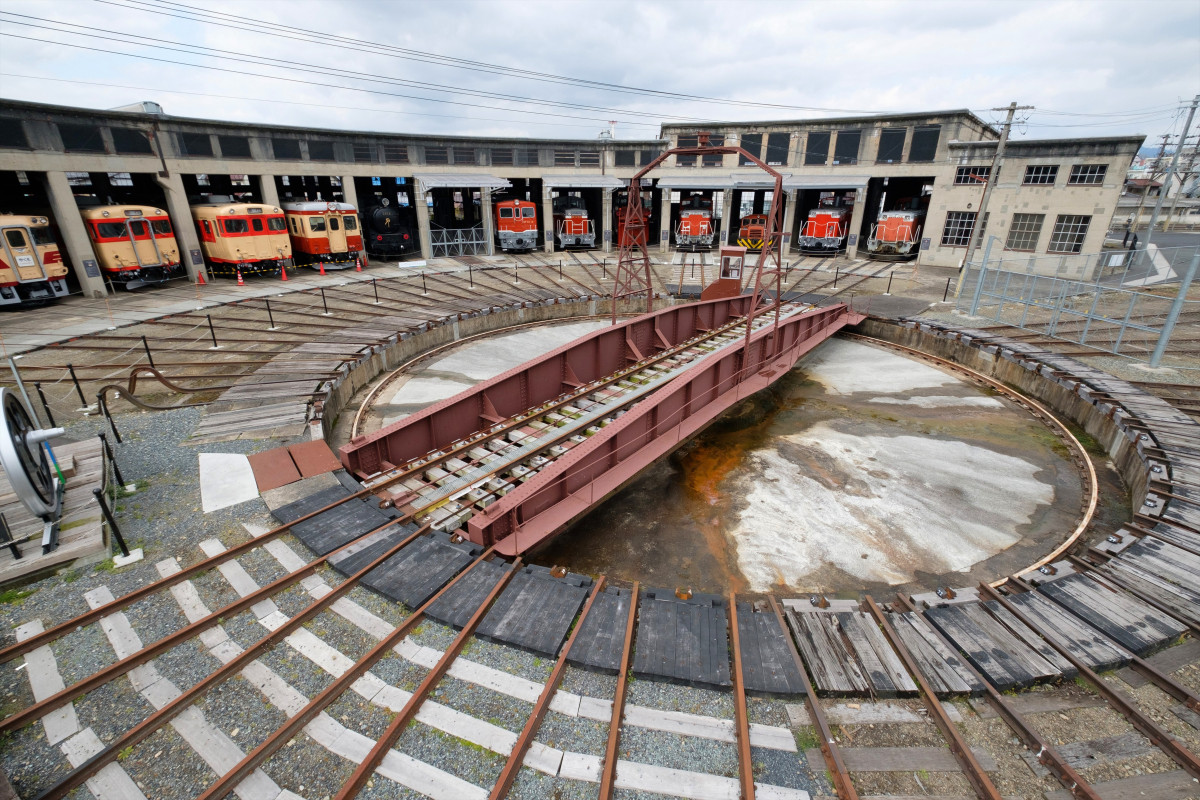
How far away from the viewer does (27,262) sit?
19875 mm

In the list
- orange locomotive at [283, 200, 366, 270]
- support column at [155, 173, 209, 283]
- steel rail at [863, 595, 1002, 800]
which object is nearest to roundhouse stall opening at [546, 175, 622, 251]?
orange locomotive at [283, 200, 366, 270]

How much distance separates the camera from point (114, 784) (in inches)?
172

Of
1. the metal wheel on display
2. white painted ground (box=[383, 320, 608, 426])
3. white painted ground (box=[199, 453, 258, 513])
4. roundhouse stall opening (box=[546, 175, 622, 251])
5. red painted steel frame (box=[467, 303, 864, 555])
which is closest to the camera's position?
the metal wheel on display

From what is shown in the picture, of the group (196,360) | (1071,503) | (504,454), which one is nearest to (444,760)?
(504,454)

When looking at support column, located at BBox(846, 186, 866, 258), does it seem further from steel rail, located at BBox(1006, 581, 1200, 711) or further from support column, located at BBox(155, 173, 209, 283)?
support column, located at BBox(155, 173, 209, 283)

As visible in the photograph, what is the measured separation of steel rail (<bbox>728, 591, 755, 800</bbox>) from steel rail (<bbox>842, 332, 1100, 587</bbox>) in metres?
4.54

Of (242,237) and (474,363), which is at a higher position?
(242,237)

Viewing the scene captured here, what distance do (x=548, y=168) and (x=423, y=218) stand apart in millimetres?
10387

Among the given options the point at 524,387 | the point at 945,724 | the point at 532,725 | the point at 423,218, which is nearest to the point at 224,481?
the point at 524,387

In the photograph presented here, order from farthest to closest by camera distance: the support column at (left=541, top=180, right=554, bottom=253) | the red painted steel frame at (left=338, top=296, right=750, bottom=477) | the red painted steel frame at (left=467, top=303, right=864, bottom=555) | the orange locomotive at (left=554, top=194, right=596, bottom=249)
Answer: the orange locomotive at (left=554, top=194, right=596, bottom=249) → the support column at (left=541, top=180, right=554, bottom=253) → the red painted steel frame at (left=338, top=296, right=750, bottom=477) → the red painted steel frame at (left=467, top=303, right=864, bottom=555)

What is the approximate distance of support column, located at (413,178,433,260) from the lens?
31748mm

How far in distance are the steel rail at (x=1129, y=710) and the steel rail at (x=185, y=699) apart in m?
A: 8.22

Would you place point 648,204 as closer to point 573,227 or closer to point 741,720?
point 573,227

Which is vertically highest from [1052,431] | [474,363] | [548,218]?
[548,218]
